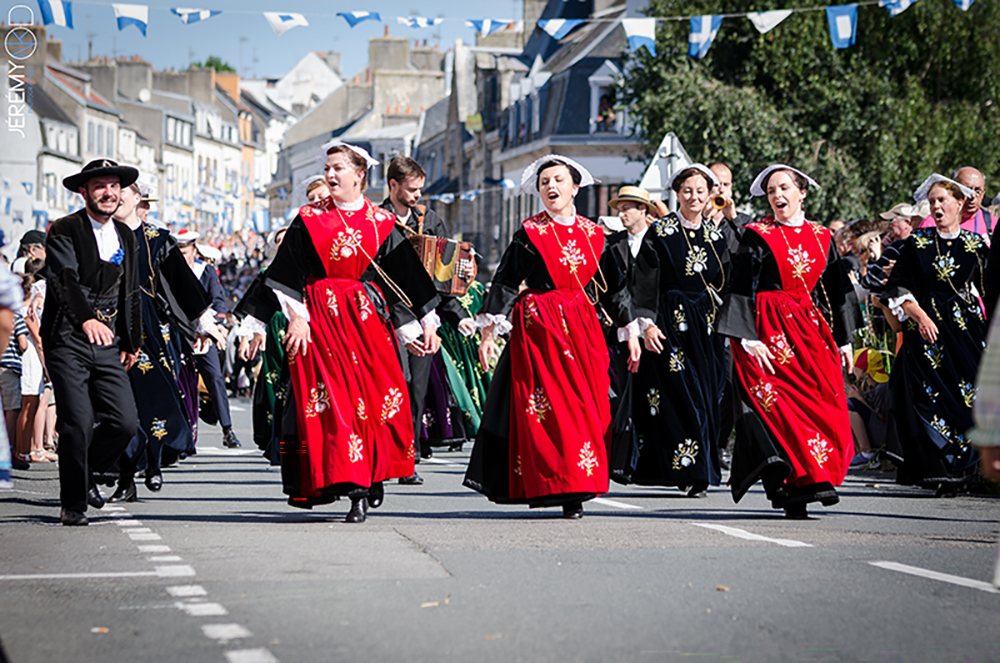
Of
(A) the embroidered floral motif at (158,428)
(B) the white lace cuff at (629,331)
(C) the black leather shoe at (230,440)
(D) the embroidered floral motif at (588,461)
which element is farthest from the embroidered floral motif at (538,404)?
(C) the black leather shoe at (230,440)

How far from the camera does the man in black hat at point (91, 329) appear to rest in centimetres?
887

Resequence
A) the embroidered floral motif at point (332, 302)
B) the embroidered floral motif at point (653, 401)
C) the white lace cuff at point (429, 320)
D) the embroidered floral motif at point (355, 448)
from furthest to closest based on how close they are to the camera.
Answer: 1. the embroidered floral motif at point (653, 401)
2. the white lace cuff at point (429, 320)
3. the embroidered floral motif at point (332, 302)
4. the embroidered floral motif at point (355, 448)

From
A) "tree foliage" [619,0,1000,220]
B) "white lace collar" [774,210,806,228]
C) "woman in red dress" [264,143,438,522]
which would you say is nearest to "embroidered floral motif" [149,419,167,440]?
"woman in red dress" [264,143,438,522]

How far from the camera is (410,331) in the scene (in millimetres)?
9297

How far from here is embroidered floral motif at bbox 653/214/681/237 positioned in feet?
34.8

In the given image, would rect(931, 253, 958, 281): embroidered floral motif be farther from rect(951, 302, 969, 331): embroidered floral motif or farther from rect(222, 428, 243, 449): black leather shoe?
rect(222, 428, 243, 449): black leather shoe

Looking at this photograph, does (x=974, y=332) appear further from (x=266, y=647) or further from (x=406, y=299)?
(x=266, y=647)

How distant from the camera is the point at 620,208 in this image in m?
13.1

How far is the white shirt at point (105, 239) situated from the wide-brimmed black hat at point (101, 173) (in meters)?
0.22

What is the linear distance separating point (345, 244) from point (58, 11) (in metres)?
10.8

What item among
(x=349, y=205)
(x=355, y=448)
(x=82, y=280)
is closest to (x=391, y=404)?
(x=355, y=448)

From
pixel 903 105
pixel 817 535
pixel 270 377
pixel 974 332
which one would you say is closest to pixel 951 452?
pixel 974 332

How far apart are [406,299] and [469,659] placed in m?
4.35

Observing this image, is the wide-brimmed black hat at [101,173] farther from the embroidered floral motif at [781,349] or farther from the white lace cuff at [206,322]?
the embroidered floral motif at [781,349]
